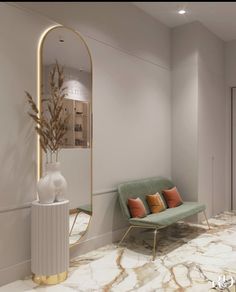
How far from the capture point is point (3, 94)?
280 centimetres

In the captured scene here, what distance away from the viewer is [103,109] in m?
3.87

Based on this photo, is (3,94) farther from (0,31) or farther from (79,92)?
(79,92)

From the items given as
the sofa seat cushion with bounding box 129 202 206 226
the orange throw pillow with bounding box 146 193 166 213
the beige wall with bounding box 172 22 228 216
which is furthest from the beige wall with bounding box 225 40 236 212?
the orange throw pillow with bounding box 146 193 166 213

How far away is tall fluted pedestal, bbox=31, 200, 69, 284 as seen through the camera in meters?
2.79

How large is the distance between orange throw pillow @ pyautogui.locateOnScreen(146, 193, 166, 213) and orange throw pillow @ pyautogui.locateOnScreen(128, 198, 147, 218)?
0.28 meters

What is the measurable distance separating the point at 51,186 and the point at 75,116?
1004mm

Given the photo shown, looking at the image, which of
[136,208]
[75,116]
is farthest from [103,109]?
[136,208]

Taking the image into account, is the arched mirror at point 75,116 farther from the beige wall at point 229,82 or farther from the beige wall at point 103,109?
the beige wall at point 229,82

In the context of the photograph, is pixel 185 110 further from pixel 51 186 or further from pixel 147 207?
pixel 51 186

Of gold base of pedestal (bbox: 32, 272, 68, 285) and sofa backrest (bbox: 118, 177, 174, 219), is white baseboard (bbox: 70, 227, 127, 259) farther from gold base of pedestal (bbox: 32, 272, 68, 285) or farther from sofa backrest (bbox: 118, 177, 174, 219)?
gold base of pedestal (bbox: 32, 272, 68, 285)

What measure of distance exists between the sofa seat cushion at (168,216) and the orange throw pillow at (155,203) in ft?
0.32

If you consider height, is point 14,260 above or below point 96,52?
below

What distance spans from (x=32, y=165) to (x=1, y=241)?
77cm

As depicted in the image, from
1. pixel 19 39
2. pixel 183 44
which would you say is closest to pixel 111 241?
pixel 19 39
